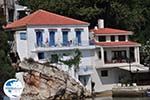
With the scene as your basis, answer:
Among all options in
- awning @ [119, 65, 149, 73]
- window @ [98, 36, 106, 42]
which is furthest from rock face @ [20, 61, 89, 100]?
window @ [98, 36, 106, 42]

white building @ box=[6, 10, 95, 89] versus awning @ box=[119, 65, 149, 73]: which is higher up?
white building @ box=[6, 10, 95, 89]

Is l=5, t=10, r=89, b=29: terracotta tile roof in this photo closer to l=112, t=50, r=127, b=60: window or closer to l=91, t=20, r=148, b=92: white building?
l=91, t=20, r=148, b=92: white building

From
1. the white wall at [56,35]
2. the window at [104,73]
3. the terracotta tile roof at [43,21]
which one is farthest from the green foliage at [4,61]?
the window at [104,73]

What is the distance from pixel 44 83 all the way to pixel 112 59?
9998 mm

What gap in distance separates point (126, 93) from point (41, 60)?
798 cm

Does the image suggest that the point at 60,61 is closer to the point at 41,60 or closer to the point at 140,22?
the point at 41,60

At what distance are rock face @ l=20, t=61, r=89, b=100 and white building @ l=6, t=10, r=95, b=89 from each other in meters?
1.07

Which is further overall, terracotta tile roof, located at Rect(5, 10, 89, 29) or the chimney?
the chimney

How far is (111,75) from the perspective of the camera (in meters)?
44.8

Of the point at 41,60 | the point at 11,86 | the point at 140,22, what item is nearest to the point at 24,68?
the point at 41,60

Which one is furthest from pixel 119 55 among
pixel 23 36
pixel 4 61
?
pixel 4 61

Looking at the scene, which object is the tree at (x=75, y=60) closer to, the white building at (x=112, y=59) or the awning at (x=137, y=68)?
the white building at (x=112, y=59)

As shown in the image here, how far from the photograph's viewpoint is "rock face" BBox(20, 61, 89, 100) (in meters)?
36.8

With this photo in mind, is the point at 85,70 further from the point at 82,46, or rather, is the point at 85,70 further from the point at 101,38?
the point at 101,38
